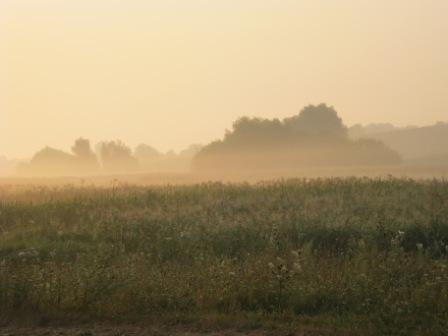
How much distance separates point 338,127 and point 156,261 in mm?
89173

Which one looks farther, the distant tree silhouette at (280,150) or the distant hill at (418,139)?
the distant hill at (418,139)

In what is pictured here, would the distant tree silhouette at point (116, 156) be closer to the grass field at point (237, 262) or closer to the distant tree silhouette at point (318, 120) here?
the distant tree silhouette at point (318, 120)

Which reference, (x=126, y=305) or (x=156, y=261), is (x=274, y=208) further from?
(x=126, y=305)

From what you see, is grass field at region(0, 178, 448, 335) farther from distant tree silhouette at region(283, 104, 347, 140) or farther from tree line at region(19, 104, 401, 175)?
distant tree silhouette at region(283, 104, 347, 140)

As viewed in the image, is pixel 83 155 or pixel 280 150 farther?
pixel 83 155

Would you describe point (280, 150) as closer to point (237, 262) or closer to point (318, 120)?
point (318, 120)

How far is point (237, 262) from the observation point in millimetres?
11445

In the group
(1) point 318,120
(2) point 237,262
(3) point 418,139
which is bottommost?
(2) point 237,262

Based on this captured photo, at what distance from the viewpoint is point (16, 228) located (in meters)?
17.1

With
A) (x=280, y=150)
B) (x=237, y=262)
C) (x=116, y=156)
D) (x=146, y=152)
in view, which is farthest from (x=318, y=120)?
(x=237, y=262)

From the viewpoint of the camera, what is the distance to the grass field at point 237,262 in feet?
27.1

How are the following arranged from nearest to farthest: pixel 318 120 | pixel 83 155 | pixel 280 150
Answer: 1. pixel 280 150
2. pixel 318 120
3. pixel 83 155

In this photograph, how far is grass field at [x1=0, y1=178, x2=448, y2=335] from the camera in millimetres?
8273

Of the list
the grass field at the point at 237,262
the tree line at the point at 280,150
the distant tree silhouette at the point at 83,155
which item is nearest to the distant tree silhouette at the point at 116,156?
the distant tree silhouette at the point at 83,155
